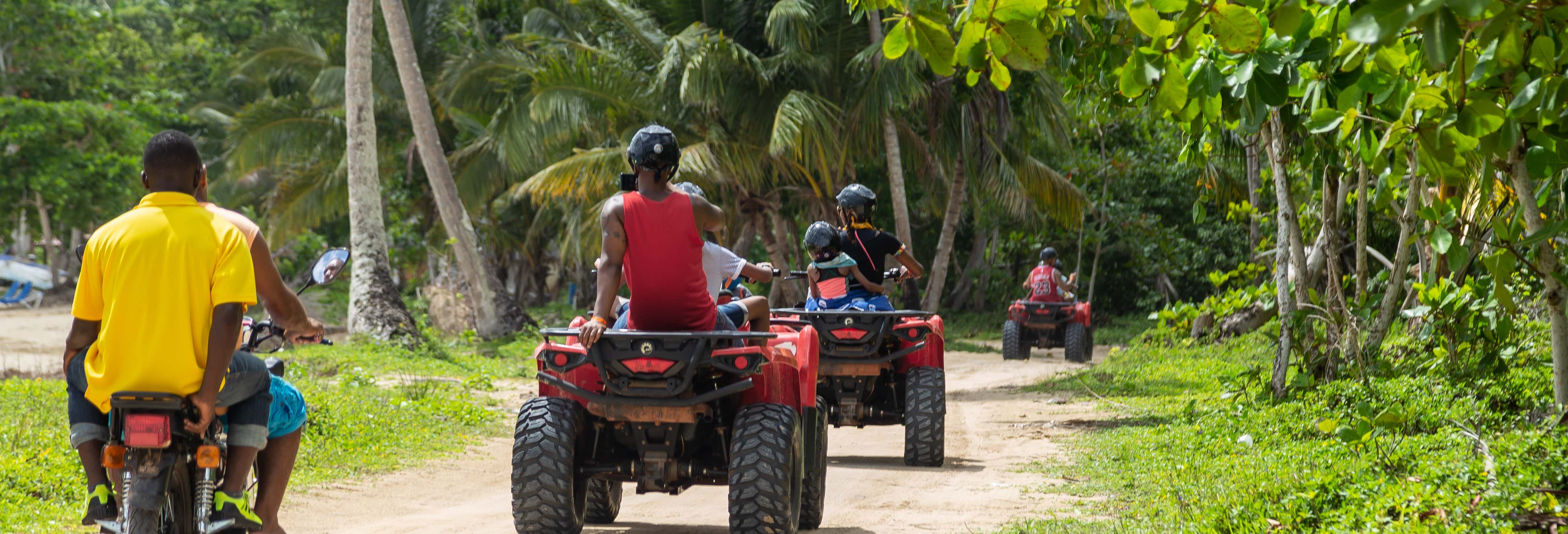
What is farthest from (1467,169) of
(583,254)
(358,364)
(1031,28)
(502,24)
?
(502,24)

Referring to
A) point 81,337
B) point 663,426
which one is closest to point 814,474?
point 663,426

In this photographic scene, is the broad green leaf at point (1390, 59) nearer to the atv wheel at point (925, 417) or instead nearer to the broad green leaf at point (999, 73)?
the broad green leaf at point (999, 73)

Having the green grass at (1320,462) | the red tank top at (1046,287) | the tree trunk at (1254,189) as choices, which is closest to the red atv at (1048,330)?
the red tank top at (1046,287)

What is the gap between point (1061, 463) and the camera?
7.98 meters

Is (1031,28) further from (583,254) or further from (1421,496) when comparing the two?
(583,254)

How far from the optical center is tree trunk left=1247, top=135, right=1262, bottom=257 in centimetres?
1112

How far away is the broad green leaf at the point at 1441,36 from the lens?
2305mm

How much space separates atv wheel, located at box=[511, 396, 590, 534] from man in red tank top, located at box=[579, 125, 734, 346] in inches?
17.7

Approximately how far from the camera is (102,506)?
11.5 feet

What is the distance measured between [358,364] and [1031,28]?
439 inches

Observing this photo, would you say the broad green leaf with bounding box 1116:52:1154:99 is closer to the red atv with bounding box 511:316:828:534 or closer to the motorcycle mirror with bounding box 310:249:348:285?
the red atv with bounding box 511:316:828:534

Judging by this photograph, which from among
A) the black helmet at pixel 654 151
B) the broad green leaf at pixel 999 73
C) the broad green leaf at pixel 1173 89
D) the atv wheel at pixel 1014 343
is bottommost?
the atv wheel at pixel 1014 343

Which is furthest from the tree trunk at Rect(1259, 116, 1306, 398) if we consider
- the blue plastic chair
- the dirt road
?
the blue plastic chair

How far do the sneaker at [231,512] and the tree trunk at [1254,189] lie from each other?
702 cm
